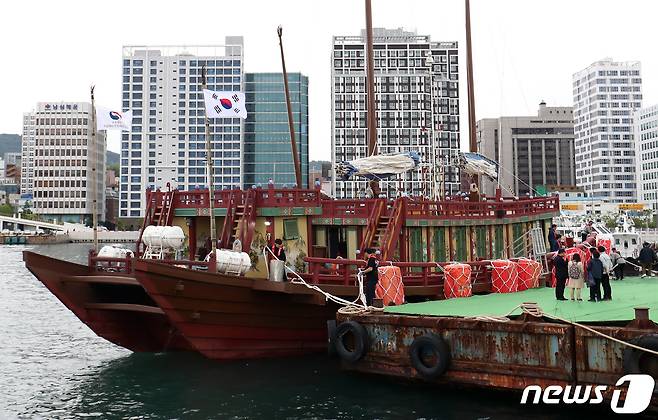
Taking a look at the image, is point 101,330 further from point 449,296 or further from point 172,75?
point 172,75

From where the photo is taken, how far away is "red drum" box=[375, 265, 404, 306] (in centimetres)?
1556

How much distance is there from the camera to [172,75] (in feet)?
436

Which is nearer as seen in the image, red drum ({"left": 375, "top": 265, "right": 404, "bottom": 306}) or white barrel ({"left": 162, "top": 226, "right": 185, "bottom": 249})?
red drum ({"left": 375, "top": 265, "right": 404, "bottom": 306})

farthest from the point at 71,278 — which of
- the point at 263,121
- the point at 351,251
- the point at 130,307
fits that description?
the point at 263,121

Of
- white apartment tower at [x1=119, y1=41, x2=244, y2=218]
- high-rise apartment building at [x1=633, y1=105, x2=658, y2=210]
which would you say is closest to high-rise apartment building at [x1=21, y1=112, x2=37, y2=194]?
white apartment tower at [x1=119, y1=41, x2=244, y2=218]

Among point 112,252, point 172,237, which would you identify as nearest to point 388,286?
point 172,237

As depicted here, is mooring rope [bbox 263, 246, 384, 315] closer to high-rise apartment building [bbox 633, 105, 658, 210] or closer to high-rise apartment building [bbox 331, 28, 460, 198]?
high-rise apartment building [bbox 331, 28, 460, 198]

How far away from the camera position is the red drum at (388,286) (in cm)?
1556

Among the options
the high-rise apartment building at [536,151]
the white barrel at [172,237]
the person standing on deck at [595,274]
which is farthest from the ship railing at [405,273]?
the high-rise apartment building at [536,151]

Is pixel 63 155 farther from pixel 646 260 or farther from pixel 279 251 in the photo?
pixel 646 260

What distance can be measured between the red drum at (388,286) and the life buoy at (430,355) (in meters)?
2.34

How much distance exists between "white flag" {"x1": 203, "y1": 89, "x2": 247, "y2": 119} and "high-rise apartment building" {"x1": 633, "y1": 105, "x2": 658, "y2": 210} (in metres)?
130

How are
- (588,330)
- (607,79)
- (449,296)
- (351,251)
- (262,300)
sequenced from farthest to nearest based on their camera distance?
1. (607,79)
2. (351,251)
3. (449,296)
4. (262,300)
5. (588,330)

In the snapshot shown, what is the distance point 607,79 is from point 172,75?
107737mm
